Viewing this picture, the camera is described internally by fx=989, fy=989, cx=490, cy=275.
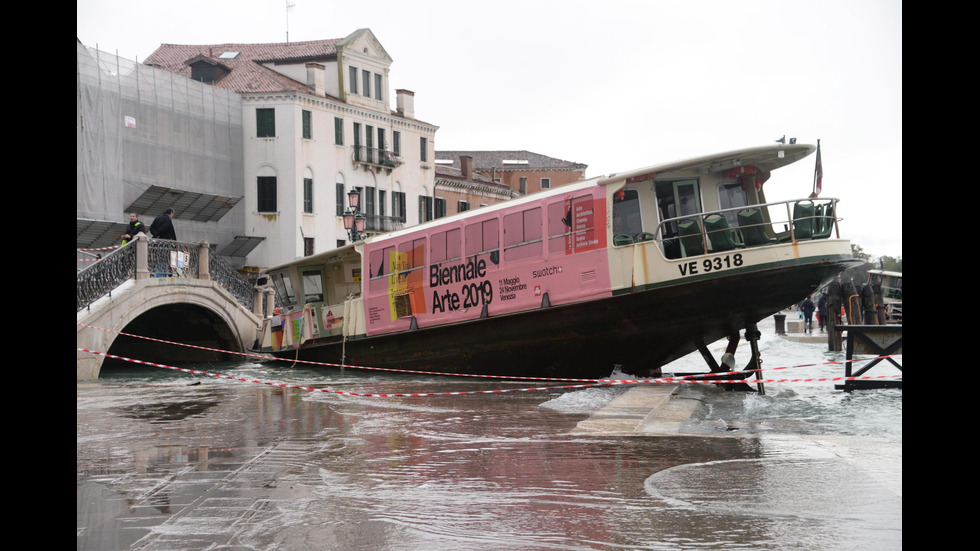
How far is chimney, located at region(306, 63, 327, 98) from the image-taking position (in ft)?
163

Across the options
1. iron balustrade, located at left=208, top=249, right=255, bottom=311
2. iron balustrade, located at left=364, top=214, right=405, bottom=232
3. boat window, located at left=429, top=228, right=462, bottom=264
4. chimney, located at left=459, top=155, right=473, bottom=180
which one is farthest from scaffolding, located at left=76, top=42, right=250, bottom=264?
chimney, located at left=459, top=155, right=473, bottom=180

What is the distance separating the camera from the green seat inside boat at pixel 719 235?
15597mm

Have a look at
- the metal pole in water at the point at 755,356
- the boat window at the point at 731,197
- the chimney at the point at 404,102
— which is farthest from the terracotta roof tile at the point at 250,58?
the metal pole in water at the point at 755,356

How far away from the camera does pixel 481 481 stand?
734 centimetres

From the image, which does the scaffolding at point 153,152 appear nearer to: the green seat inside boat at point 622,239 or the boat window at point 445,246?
the boat window at point 445,246

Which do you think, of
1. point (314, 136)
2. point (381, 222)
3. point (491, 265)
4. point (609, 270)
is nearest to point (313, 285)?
point (491, 265)

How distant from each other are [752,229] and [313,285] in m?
12.7

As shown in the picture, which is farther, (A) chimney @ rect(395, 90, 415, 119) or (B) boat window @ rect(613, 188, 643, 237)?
(A) chimney @ rect(395, 90, 415, 119)

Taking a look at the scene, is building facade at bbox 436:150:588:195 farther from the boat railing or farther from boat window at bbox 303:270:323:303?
the boat railing

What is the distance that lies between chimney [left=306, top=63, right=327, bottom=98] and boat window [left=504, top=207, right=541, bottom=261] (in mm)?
33954

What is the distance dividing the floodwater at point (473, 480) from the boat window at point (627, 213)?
4.05 meters

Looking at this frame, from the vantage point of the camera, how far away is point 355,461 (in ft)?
27.4

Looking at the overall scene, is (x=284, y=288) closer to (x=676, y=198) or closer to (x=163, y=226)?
(x=163, y=226)
